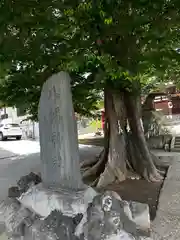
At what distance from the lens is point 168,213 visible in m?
5.46

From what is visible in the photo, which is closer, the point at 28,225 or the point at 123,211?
the point at 123,211

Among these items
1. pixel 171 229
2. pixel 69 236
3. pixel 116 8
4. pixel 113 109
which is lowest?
pixel 171 229

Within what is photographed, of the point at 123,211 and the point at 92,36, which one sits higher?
the point at 92,36

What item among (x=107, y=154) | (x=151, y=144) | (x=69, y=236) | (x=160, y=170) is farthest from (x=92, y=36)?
(x=151, y=144)

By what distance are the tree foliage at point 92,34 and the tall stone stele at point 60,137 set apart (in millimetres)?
384

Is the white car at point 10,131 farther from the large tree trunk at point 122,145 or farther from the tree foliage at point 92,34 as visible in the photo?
the tree foliage at point 92,34

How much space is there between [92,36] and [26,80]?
1.93 meters

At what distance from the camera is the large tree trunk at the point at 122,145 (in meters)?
8.36

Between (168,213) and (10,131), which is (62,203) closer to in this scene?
(168,213)

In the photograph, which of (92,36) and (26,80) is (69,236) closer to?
(92,36)

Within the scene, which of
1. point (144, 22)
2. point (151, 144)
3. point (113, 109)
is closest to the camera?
point (144, 22)

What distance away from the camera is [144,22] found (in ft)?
14.2

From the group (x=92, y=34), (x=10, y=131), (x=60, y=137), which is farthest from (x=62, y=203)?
(x=10, y=131)

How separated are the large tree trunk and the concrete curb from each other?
2.89 ft
